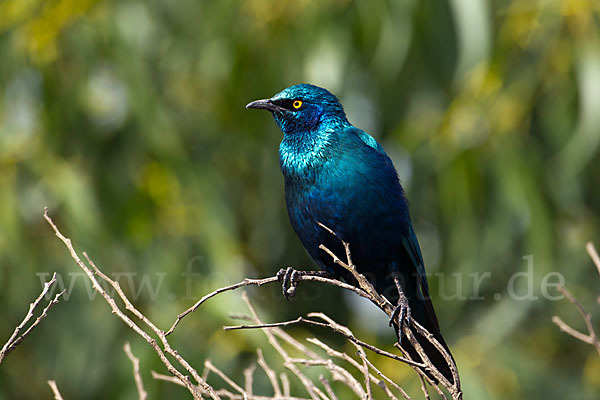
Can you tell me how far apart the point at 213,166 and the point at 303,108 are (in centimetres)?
197

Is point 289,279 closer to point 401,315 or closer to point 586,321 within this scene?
point 401,315

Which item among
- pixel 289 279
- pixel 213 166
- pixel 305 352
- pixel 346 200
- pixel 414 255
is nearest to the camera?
pixel 305 352

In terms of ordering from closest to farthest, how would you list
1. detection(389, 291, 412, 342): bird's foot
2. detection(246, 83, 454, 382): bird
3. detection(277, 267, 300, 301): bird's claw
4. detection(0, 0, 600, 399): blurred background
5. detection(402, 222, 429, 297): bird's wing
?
detection(389, 291, 412, 342): bird's foot
detection(277, 267, 300, 301): bird's claw
detection(246, 83, 454, 382): bird
detection(402, 222, 429, 297): bird's wing
detection(0, 0, 600, 399): blurred background

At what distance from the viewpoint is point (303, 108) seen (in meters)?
3.52

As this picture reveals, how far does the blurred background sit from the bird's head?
45.4 inches

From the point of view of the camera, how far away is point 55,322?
506cm

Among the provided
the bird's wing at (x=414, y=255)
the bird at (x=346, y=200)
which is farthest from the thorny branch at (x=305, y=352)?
the bird's wing at (x=414, y=255)

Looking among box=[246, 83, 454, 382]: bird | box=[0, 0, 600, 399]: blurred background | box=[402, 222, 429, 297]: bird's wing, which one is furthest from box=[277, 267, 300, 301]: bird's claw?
box=[0, 0, 600, 399]: blurred background

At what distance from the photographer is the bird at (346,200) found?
322cm

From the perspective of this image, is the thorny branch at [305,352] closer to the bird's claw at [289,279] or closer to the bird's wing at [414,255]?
the bird's claw at [289,279]

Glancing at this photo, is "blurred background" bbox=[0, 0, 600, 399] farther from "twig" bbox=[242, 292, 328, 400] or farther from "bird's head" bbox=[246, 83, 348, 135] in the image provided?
"twig" bbox=[242, 292, 328, 400]

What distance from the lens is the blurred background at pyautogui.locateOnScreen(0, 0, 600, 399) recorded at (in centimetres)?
454

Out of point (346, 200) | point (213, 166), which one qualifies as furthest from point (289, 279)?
point (213, 166)

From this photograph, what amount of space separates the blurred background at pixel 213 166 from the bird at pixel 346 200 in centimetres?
110
